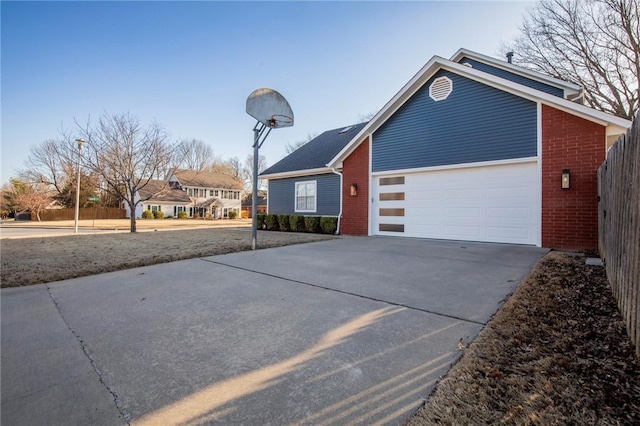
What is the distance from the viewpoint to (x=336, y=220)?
11602 millimetres

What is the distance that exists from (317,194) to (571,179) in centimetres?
880

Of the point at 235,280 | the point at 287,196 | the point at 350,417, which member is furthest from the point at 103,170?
the point at 350,417

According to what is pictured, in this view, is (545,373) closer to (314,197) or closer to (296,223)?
(296,223)

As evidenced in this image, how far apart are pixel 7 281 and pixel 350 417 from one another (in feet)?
18.7

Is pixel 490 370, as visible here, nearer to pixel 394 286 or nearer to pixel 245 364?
pixel 245 364

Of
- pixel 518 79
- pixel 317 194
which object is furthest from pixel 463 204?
pixel 317 194

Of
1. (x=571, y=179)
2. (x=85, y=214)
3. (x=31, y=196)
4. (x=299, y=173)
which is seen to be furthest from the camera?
(x=85, y=214)

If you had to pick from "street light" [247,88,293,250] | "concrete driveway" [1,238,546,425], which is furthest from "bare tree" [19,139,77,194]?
"concrete driveway" [1,238,546,425]

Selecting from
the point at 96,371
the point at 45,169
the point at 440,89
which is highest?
the point at 45,169

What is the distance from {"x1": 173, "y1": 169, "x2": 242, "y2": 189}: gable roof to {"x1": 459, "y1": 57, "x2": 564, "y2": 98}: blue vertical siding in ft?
116

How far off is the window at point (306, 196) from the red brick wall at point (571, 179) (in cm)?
855

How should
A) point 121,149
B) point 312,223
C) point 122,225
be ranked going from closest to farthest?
1. point 312,223
2. point 121,149
3. point 122,225

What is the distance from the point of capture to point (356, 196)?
10664 mm

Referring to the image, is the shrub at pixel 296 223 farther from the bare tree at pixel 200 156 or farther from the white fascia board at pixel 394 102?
the bare tree at pixel 200 156
